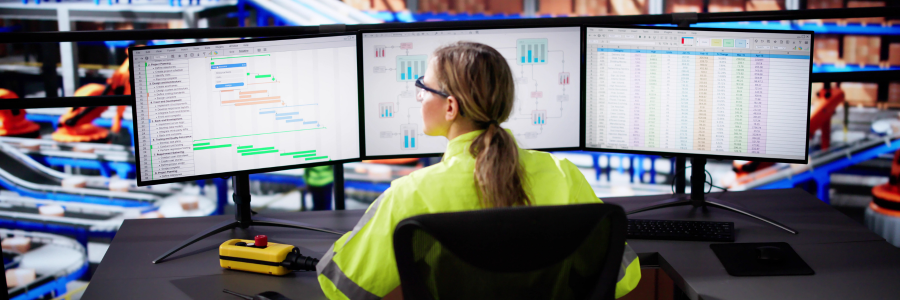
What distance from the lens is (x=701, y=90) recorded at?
5.26 ft

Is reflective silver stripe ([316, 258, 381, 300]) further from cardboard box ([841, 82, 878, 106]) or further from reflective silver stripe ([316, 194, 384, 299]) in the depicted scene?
cardboard box ([841, 82, 878, 106])

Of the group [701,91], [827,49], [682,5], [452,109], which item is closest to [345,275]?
[452,109]

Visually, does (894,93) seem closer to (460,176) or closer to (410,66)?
(410,66)

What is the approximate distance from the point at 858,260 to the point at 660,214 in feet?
1.42

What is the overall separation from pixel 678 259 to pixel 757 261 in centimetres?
15

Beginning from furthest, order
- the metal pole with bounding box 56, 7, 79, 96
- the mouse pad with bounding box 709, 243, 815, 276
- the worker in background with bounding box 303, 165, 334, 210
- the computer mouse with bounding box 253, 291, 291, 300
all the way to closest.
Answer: the worker in background with bounding box 303, 165, 334, 210, the metal pole with bounding box 56, 7, 79, 96, the mouse pad with bounding box 709, 243, 815, 276, the computer mouse with bounding box 253, 291, 291, 300

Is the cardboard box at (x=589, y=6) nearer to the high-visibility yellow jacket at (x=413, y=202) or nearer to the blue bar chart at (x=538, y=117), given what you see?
the blue bar chart at (x=538, y=117)

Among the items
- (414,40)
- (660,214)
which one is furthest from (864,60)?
(414,40)

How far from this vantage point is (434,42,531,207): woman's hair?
98cm

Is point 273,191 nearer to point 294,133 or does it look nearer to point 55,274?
point 55,274

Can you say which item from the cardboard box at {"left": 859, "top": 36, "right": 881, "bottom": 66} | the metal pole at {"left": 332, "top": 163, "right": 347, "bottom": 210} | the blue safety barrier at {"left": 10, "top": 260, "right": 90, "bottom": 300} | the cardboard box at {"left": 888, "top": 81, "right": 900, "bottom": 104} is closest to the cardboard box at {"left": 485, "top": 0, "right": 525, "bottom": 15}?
the cardboard box at {"left": 859, "top": 36, "right": 881, "bottom": 66}

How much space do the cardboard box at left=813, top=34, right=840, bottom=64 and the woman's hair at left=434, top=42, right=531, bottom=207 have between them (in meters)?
4.66

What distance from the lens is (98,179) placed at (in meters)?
5.89

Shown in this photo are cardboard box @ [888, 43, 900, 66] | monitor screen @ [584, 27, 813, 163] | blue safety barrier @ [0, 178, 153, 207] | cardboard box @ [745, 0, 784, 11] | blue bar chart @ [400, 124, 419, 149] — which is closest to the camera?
monitor screen @ [584, 27, 813, 163]
